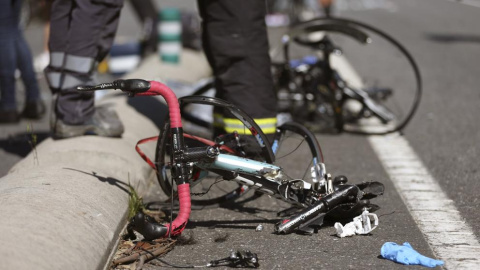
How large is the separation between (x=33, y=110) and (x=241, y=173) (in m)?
3.13

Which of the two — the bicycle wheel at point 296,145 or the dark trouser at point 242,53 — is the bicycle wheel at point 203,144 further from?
the dark trouser at point 242,53

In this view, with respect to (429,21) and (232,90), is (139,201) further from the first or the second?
(429,21)

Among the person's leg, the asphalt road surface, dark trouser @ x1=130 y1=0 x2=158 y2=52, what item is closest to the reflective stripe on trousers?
the asphalt road surface

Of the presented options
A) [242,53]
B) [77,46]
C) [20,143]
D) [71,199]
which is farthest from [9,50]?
[71,199]

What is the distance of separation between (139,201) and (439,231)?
1.39 meters

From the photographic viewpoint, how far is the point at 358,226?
363 cm

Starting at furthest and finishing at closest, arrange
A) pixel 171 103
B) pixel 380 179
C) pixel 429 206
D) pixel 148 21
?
pixel 148 21 < pixel 380 179 < pixel 429 206 < pixel 171 103

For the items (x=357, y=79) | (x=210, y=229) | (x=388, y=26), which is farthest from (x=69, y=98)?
(x=388, y=26)

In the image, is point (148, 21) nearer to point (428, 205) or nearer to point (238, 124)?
point (238, 124)

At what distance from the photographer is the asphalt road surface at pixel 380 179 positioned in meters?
3.47

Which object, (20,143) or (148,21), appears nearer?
(20,143)

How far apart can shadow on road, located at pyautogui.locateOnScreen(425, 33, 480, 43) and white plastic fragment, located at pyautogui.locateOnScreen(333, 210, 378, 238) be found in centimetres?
714

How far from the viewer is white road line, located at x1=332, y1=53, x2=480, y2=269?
3434mm

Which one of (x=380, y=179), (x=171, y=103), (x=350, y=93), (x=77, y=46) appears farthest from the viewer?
(x=350, y=93)
